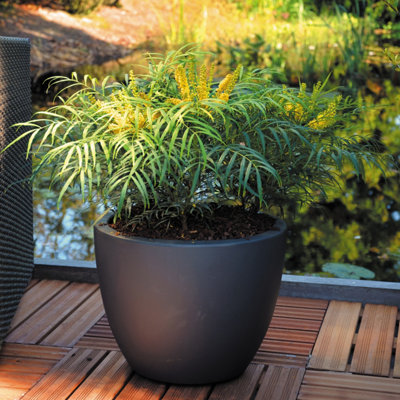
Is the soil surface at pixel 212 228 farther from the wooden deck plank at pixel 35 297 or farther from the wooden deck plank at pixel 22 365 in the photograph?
the wooden deck plank at pixel 35 297

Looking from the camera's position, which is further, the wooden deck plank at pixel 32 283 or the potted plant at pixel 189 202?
the wooden deck plank at pixel 32 283

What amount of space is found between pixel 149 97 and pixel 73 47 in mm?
5862

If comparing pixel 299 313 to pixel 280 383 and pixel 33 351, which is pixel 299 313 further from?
pixel 33 351

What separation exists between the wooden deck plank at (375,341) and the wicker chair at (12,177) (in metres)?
1.12

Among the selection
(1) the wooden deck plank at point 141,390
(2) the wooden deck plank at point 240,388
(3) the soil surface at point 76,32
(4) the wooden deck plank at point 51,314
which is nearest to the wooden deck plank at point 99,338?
(4) the wooden deck plank at point 51,314

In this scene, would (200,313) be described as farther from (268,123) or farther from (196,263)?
(268,123)

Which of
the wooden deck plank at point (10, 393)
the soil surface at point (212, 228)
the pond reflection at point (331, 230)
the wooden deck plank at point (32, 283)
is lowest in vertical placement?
the pond reflection at point (331, 230)

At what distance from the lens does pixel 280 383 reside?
1.87 meters

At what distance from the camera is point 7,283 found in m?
2.10

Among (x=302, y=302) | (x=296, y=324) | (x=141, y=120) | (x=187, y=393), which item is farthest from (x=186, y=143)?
(x=302, y=302)

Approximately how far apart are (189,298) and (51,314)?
2.84 ft

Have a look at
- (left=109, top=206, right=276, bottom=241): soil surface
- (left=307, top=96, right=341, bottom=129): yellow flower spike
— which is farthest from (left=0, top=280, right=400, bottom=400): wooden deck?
(left=307, top=96, right=341, bottom=129): yellow flower spike

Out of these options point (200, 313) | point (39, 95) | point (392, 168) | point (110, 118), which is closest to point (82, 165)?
point (110, 118)

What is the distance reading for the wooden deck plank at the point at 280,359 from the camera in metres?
1.99
